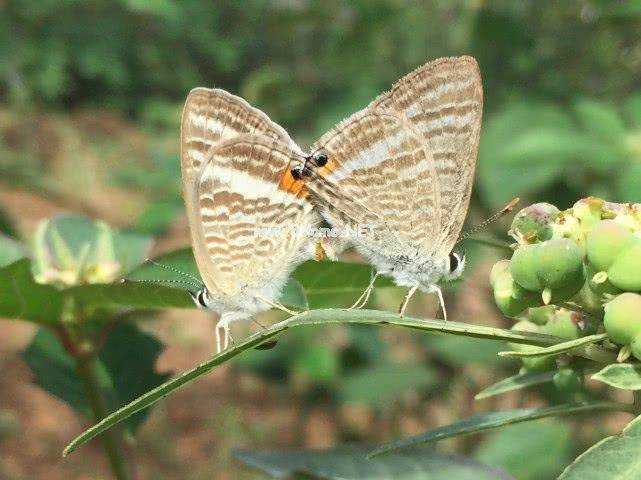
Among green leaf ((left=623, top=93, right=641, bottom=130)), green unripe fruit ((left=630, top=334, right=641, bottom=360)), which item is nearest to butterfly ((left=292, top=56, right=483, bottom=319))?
green unripe fruit ((left=630, top=334, right=641, bottom=360))

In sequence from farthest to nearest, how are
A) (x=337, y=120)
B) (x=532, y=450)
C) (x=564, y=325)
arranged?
1. (x=337, y=120)
2. (x=532, y=450)
3. (x=564, y=325)

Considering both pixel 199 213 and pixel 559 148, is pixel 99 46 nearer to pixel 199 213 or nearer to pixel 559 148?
pixel 559 148

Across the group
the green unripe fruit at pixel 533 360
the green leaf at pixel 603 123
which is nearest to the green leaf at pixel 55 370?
the green unripe fruit at pixel 533 360

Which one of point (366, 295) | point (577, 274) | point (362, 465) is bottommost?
point (362, 465)

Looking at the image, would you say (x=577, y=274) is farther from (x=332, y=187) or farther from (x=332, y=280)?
(x=332, y=187)

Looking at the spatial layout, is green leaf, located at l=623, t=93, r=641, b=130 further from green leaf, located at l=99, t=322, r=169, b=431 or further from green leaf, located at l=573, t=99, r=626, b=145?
green leaf, located at l=99, t=322, r=169, b=431

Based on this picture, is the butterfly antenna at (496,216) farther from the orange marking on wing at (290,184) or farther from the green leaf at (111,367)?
the green leaf at (111,367)

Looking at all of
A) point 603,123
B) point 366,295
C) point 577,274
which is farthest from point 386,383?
point 577,274
